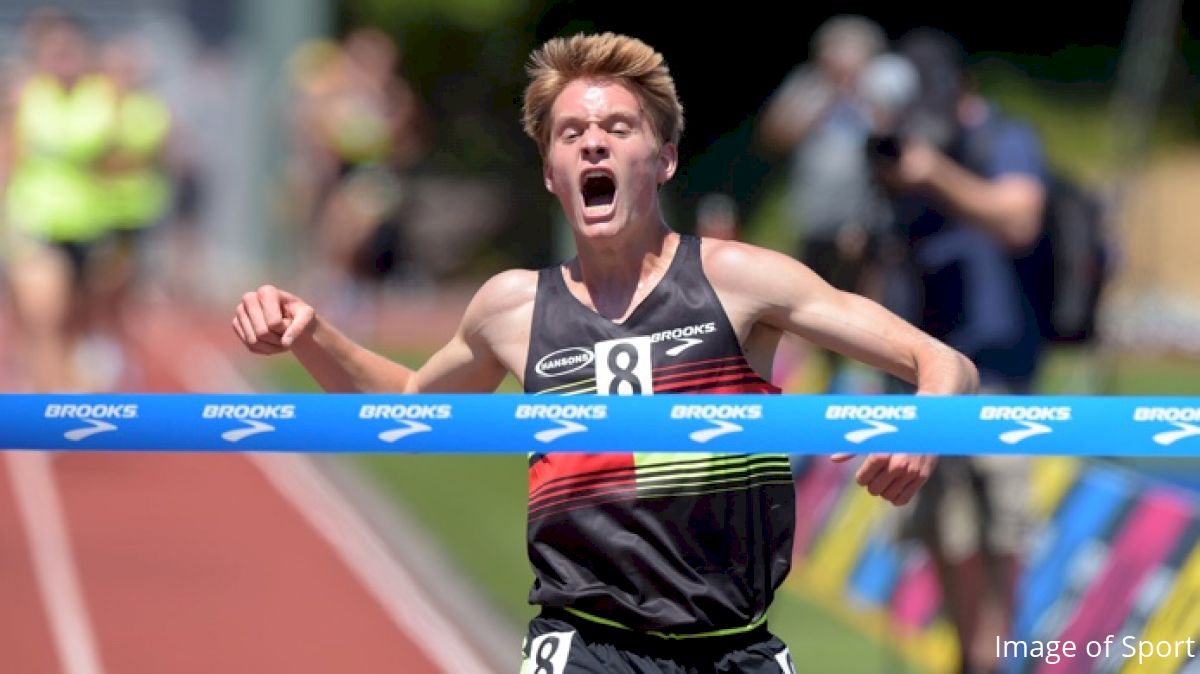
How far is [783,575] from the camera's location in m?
4.40

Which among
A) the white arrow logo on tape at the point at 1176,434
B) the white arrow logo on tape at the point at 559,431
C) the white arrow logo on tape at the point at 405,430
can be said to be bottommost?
the white arrow logo on tape at the point at 1176,434

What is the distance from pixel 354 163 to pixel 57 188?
253 inches

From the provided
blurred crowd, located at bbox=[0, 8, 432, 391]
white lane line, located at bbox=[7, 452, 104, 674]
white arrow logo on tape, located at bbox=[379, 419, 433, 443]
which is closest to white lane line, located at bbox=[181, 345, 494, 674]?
white lane line, located at bbox=[7, 452, 104, 674]

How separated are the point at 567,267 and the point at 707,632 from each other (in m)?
0.77

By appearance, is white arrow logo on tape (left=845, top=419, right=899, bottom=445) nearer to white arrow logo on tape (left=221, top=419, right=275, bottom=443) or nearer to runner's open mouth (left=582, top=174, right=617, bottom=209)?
runner's open mouth (left=582, top=174, right=617, bottom=209)

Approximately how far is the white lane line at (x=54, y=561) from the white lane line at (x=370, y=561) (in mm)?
1252

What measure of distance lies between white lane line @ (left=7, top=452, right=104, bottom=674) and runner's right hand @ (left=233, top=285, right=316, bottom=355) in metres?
4.77

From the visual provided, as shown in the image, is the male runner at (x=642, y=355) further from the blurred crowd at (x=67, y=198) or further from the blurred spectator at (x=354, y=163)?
the blurred spectator at (x=354, y=163)

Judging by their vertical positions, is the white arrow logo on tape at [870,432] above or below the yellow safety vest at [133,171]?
below

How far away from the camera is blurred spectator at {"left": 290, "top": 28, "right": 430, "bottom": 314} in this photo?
2036cm

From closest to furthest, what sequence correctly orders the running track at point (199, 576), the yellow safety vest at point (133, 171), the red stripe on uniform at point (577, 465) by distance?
the red stripe on uniform at point (577, 465)
the running track at point (199, 576)
the yellow safety vest at point (133, 171)

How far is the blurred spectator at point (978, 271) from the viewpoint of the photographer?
7449 millimetres

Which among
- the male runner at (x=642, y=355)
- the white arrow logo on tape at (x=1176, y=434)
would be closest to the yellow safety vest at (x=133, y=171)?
the male runner at (x=642, y=355)

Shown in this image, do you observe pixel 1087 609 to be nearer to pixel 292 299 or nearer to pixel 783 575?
pixel 783 575
